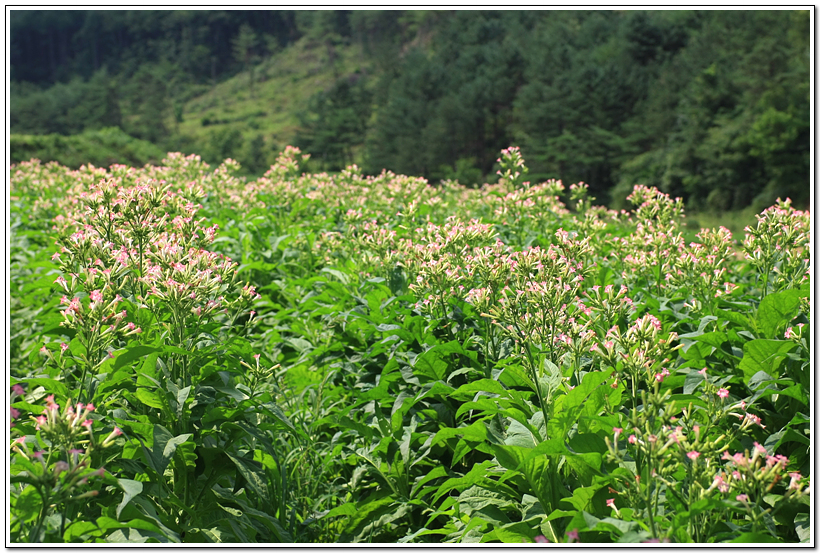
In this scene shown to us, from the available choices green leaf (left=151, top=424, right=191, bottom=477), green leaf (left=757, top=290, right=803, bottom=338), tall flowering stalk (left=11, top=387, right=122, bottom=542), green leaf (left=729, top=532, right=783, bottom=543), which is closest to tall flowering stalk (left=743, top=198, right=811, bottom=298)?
green leaf (left=757, top=290, right=803, bottom=338)

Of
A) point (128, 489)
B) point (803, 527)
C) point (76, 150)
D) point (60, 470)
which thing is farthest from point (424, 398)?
point (76, 150)

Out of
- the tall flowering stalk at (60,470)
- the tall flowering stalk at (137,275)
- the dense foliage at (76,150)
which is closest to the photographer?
the tall flowering stalk at (60,470)

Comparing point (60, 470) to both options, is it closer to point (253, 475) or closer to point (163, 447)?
point (163, 447)

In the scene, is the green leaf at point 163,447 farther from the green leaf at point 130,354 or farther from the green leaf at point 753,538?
the green leaf at point 753,538

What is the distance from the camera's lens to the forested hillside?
35875 millimetres

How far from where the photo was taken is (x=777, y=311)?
12.2 ft

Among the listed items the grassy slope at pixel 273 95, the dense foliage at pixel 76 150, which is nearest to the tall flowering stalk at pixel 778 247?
the dense foliage at pixel 76 150

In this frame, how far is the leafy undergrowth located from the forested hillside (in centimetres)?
3487

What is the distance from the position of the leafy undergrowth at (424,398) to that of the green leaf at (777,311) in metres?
0.01

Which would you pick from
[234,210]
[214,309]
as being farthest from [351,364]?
[234,210]

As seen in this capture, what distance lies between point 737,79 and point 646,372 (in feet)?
132

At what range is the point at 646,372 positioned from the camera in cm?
238

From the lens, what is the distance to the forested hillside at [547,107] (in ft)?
118

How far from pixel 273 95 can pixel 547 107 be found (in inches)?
2043
